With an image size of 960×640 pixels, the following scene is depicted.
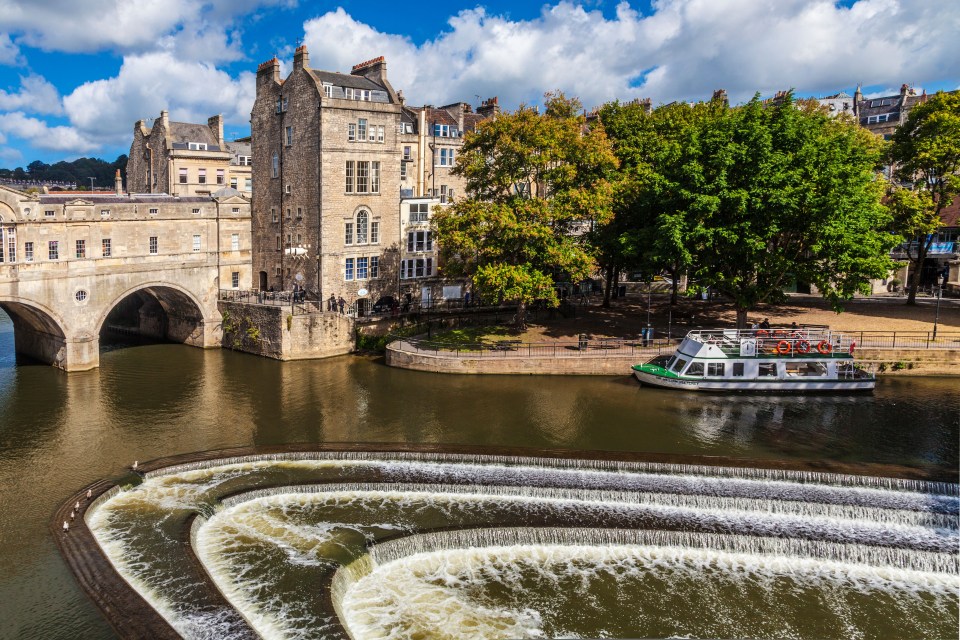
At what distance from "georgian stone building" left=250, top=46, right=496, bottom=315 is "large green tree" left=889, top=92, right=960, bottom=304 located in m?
37.1

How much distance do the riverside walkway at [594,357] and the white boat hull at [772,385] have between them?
14.0ft

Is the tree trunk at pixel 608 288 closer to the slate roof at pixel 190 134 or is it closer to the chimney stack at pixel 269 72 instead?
the chimney stack at pixel 269 72

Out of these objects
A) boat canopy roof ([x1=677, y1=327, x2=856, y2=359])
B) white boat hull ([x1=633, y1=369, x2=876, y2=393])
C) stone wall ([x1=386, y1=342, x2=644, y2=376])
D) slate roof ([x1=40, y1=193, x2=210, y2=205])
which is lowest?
white boat hull ([x1=633, y1=369, x2=876, y2=393])

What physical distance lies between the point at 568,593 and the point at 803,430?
65.1ft

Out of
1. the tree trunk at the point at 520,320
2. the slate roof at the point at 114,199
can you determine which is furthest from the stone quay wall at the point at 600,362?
the slate roof at the point at 114,199

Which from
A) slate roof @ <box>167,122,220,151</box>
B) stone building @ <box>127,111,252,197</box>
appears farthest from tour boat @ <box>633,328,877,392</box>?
slate roof @ <box>167,122,220,151</box>

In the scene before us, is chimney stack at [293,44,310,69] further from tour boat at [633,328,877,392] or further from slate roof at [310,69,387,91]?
tour boat at [633,328,877,392]

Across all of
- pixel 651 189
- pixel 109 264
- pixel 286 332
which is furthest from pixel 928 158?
pixel 109 264

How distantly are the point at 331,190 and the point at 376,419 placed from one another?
24225 millimetres

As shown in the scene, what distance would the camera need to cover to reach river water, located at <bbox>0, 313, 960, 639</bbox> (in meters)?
32.4

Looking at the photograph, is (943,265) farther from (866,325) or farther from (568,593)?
(568,593)

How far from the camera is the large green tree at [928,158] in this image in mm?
55656

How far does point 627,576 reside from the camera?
2414 centimetres

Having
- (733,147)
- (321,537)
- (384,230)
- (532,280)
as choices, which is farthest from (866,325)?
(321,537)
